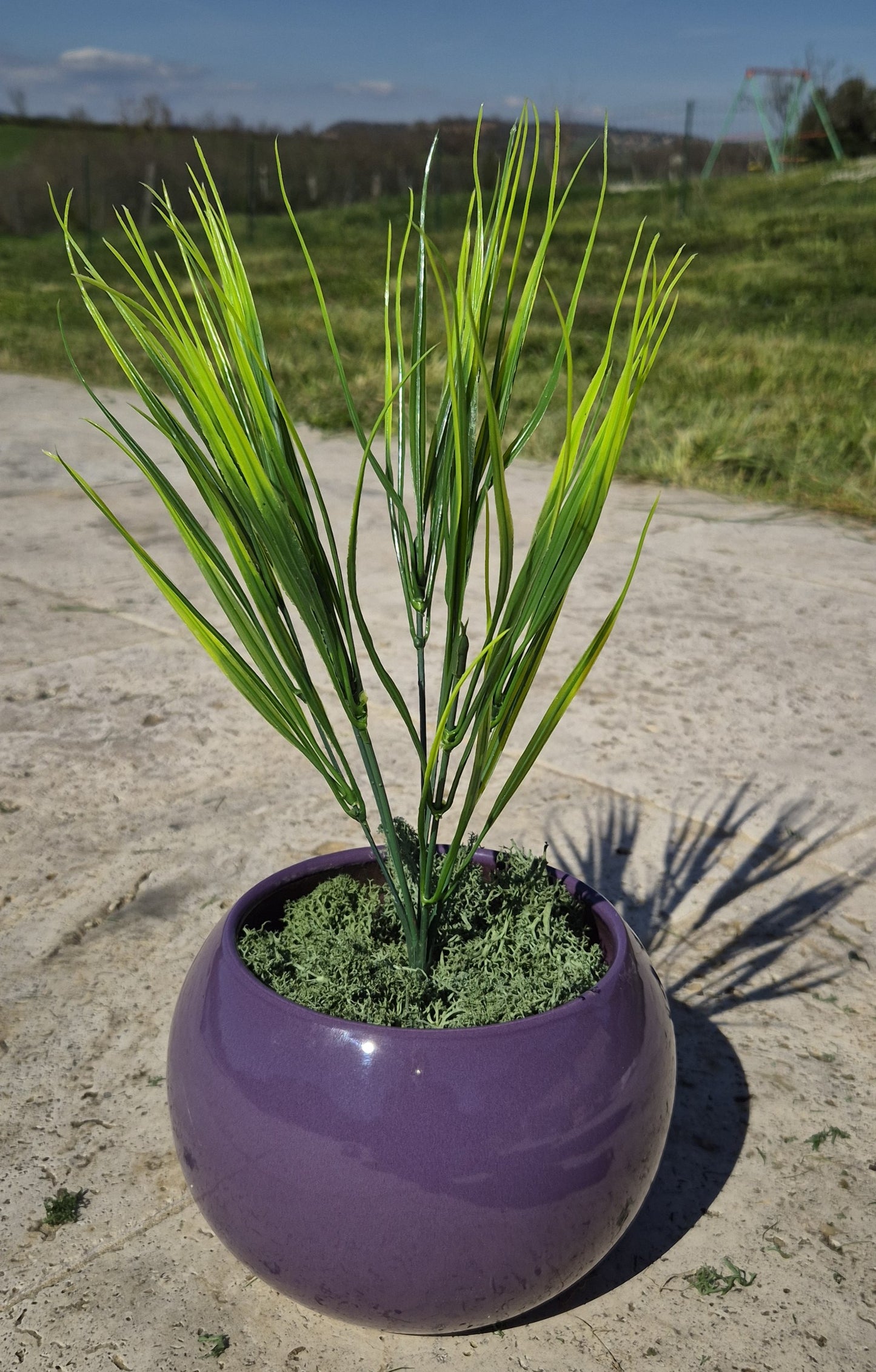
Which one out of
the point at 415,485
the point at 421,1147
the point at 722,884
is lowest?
the point at 722,884

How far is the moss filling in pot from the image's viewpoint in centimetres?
119

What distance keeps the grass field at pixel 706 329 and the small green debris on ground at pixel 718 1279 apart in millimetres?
3962

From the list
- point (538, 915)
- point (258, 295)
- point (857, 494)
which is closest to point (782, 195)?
point (258, 295)

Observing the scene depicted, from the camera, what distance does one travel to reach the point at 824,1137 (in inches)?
60.4

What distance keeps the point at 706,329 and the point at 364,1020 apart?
7393 mm

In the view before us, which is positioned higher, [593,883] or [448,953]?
[448,953]

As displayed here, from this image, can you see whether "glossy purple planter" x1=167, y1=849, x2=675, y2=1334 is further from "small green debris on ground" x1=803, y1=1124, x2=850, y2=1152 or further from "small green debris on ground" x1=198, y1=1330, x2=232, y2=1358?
"small green debris on ground" x1=803, y1=1124, x2=850, y2=1152

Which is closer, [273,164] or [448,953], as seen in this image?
[448,953]

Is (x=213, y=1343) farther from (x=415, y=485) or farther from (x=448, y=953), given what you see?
(x=415, y=485)

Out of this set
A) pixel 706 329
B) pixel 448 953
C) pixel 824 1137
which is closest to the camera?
pixel 448 953

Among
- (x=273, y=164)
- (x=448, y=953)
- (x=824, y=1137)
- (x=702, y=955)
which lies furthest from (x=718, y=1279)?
(x=273, y=164)

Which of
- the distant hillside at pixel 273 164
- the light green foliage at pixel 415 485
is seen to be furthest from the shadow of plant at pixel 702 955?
the distant hillside at pixel 273 164

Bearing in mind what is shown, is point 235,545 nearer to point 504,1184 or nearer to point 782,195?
point 504,1184

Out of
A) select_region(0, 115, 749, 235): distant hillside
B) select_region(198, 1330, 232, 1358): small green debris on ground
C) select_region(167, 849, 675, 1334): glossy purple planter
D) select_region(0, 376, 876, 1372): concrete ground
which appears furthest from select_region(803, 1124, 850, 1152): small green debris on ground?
select_region(0, 115, 749, 235): distant hillside
